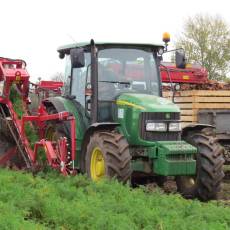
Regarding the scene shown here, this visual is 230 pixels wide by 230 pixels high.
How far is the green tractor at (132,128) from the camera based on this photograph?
23.7 feet

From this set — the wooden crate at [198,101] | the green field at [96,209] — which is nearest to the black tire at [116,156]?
the green field at [96,209]

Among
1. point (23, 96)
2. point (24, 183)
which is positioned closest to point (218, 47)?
point (23, 96)

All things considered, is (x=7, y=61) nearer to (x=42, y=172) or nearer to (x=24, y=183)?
(x=42, y=172)

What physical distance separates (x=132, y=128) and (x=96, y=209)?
269cm

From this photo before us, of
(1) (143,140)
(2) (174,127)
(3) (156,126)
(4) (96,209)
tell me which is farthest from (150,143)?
(4) (96,209)

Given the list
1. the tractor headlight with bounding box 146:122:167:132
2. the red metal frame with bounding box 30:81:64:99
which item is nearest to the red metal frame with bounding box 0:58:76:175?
the red metal frame with bounding box 30:81:64:99

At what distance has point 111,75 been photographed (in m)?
8.02

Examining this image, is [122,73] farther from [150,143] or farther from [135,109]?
[150,143]

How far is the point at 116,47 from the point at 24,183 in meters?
2.62

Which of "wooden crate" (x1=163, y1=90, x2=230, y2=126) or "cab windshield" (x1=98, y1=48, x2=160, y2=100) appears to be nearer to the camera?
"cab windshield" (x1=98, y1=48, x2=160, y2=100)

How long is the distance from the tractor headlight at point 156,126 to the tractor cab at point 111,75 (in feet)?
2.17

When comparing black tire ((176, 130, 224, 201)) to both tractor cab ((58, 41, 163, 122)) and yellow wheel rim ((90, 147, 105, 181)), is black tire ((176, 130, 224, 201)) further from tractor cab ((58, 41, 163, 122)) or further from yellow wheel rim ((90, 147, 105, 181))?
yellow wheel rim ((90, 147, 105, 181))

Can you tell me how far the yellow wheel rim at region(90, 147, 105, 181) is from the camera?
7.45 metres

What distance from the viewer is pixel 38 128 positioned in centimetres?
931
